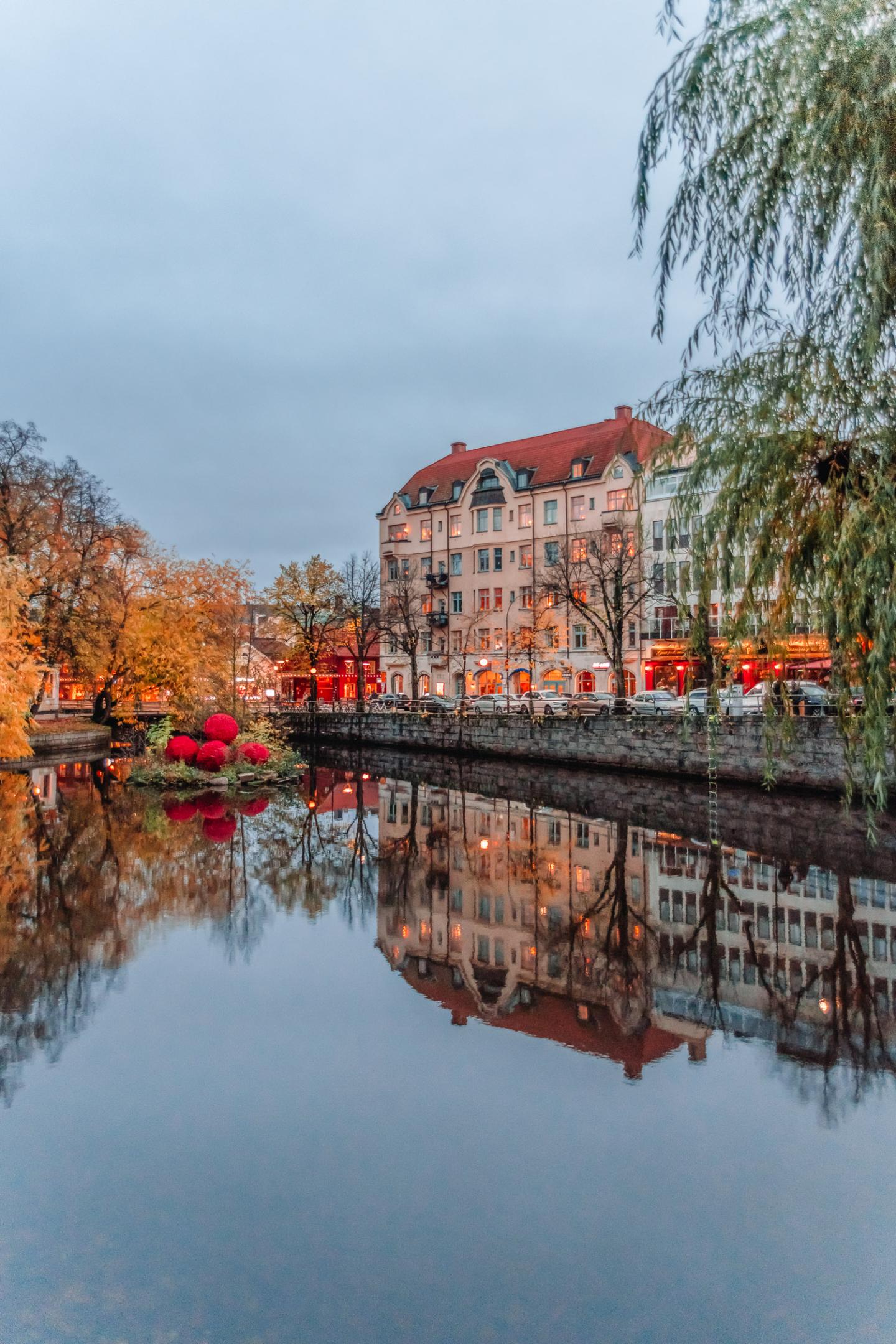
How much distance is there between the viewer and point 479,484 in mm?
67250

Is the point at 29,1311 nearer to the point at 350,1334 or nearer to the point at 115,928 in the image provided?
the point at 350,1334

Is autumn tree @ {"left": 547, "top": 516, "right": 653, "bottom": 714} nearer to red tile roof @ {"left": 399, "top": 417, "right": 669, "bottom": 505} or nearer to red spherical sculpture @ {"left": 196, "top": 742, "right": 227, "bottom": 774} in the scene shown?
red tile roof @ {"left": 399, "top": 417, "right": 669, "bottom": 505}

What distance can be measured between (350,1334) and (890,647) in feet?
16.8

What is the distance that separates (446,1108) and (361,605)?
53.8 meters

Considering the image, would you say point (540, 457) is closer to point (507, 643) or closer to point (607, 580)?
point (507, 643)

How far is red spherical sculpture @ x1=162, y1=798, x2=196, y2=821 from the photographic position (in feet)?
81.1

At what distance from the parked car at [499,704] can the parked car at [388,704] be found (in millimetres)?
4750

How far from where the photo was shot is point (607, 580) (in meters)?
49.6

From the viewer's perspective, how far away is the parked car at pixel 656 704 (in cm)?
3866

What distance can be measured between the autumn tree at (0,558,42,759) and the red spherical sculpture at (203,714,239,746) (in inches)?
339

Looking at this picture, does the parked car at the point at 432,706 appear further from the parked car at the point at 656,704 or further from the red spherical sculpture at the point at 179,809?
the red spherical sculpture at the point at 179,809

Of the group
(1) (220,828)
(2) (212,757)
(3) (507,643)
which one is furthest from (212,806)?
(3) (507,643)

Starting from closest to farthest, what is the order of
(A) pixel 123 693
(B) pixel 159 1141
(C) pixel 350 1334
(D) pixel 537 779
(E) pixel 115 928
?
(C) pixel 350 1334 → (B) pixel 159 1141 → (E) pixel 115 928 → (D) pixel 537 779 → (A) pixel 123 693

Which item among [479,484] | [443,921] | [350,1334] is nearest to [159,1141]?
[350,1334]
